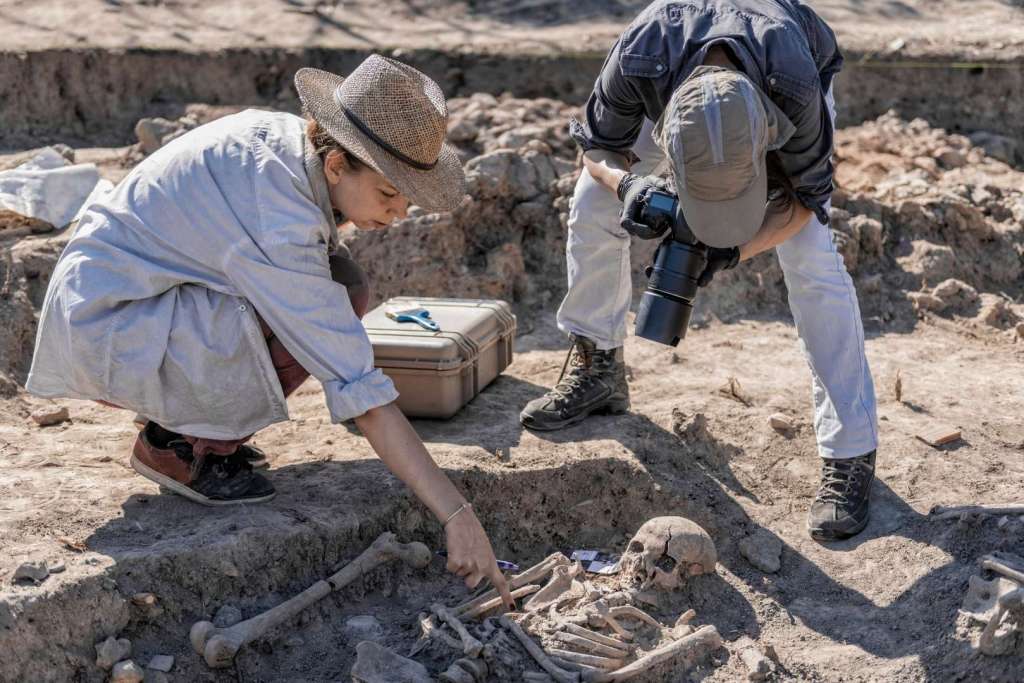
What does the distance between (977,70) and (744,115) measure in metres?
5.74

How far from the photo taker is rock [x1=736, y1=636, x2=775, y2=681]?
3.44 metres

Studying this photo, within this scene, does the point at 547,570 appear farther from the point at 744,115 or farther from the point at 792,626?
the point at 744,115

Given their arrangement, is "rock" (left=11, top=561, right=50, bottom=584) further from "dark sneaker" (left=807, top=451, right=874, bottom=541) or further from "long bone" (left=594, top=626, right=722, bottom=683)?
"dark sneaker" (left=807, top=451, right=874, bottom=541)

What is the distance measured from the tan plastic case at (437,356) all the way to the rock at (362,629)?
1.10 m

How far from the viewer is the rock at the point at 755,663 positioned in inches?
136

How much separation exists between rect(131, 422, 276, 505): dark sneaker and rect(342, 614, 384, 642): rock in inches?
21.1

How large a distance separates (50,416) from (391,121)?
2.11m

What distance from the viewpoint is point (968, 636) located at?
3457 millimetres

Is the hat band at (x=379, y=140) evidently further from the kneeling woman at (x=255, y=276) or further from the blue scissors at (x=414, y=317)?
the blue scissors at (x=414, y=317)

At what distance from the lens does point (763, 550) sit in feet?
13.1

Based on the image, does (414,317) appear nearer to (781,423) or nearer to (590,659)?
(781,423)

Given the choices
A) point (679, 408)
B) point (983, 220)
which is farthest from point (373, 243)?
point (983, 220)

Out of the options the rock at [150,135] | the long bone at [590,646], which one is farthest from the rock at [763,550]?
the rock at [150,135]

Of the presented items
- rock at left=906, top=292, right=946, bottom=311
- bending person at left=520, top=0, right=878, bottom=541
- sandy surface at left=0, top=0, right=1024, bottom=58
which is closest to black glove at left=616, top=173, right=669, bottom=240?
bending person at left=520, top=0, right=878, bottom=541
